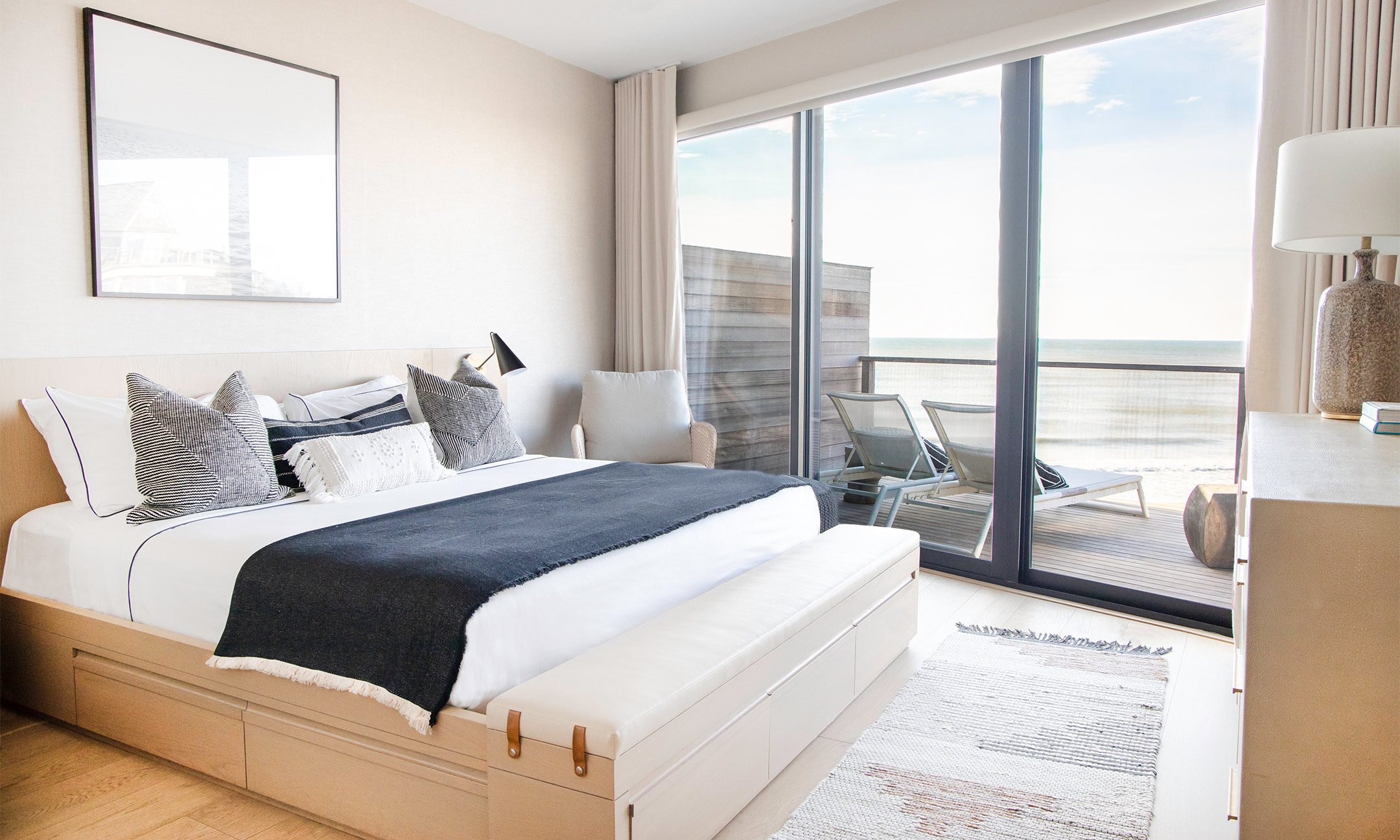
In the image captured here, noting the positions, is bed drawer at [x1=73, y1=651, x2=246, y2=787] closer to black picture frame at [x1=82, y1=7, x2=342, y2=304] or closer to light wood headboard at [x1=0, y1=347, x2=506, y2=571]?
light wood headboard at [x1=0, y1=347, x2=506, y2=571]

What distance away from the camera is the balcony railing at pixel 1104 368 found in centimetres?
316

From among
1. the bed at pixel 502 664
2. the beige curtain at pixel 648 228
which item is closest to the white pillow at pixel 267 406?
the bed at pixel 502 664

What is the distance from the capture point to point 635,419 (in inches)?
174

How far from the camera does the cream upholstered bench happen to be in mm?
1540

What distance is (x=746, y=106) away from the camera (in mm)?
4363

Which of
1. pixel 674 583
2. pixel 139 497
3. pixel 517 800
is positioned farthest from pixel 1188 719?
pixel 139 497

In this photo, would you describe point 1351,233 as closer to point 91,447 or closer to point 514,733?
point 514,733

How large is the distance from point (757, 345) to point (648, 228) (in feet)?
3.01

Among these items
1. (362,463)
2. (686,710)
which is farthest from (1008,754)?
(362,463)

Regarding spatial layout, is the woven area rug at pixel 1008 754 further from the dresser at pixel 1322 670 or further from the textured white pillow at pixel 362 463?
the textured white pillow at pixel 362 463

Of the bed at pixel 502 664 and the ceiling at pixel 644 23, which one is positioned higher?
the ceiling at pixel 644 23

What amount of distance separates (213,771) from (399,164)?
8.64 ft

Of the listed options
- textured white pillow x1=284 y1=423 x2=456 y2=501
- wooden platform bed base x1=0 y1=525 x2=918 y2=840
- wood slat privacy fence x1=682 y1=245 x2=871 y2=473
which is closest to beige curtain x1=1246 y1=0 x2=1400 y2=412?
wooden platform bed base x1=0 y1=525 x2=918 y2=840

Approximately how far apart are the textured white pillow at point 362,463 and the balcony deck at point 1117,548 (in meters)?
2.39
